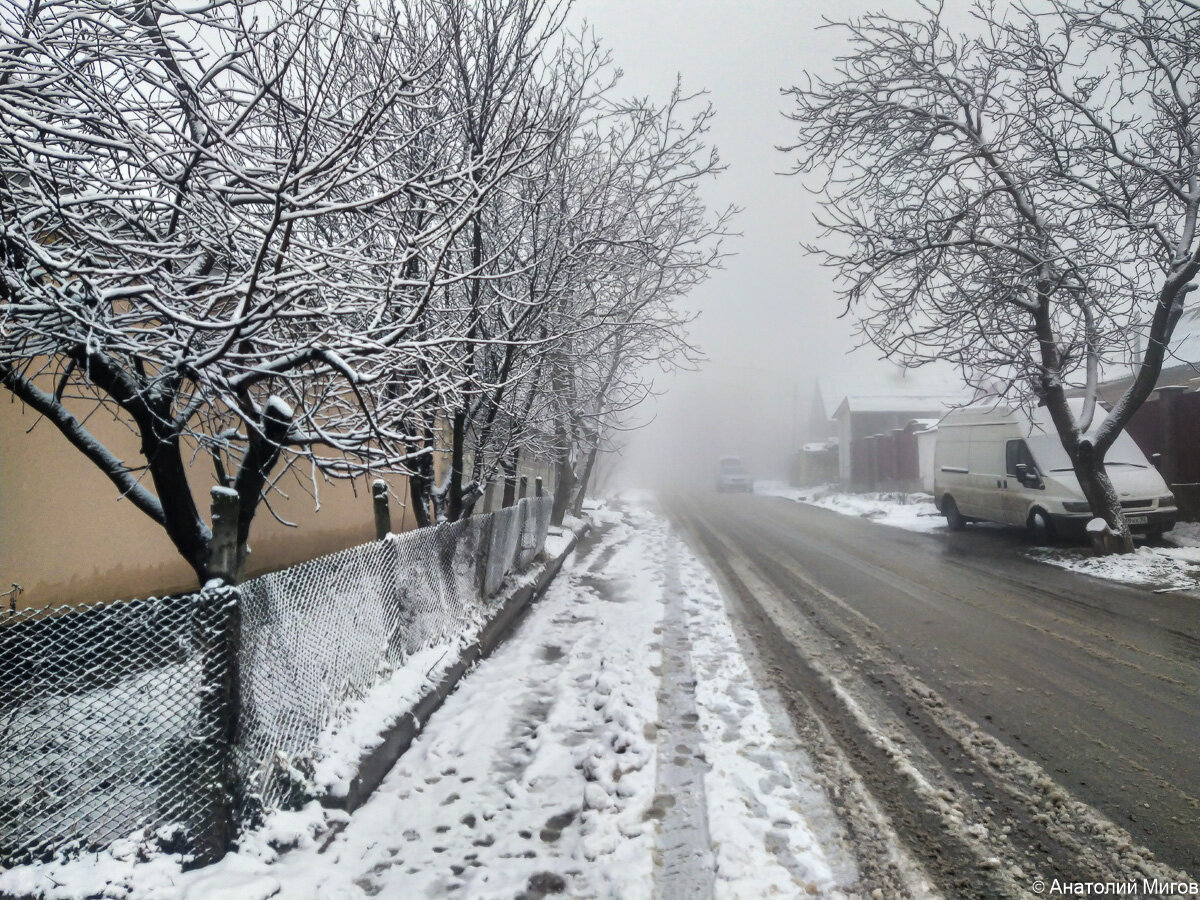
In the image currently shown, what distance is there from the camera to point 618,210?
9383 millimetres

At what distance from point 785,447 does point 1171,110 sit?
218ft

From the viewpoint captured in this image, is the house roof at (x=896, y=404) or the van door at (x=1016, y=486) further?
the house roof at (x=896, y=404)

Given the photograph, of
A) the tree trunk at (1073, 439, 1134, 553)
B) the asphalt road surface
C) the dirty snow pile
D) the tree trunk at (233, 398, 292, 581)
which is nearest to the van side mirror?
the tree trunk at (1073, 439, 1134, 553)

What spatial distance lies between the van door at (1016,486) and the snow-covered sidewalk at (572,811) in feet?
29.0

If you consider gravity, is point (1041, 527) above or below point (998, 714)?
above

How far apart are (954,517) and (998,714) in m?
11.6

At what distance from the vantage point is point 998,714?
467cm

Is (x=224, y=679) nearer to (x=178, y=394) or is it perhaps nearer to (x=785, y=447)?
(x=178, y=394)

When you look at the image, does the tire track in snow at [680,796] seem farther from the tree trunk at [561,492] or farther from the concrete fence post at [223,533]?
the tree trunk at [561,492]

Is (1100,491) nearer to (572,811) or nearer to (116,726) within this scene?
(572,811)

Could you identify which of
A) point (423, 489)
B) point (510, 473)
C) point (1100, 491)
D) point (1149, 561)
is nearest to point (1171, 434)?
point (1100, 491)

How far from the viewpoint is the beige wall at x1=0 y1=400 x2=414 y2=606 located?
16.1 ft

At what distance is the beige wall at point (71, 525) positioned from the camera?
4.90 meters

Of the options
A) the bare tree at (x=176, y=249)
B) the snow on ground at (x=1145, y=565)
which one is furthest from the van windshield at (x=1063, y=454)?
the bare tree at (x=176, y=249)
